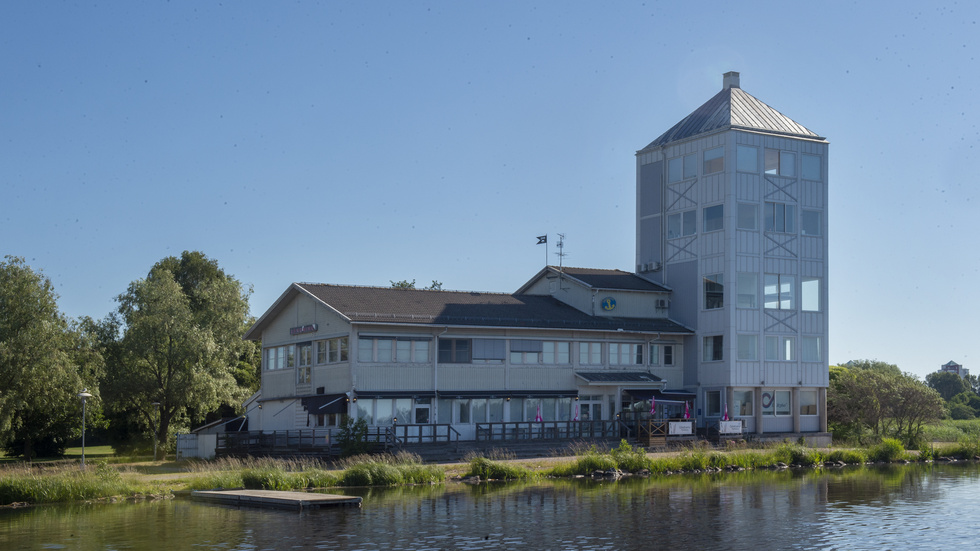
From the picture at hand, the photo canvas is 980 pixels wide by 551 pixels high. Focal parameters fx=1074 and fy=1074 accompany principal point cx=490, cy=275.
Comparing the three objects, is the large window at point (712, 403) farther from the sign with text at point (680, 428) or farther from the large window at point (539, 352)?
the large window at point (539, 352)

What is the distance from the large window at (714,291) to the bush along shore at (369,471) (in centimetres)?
1040

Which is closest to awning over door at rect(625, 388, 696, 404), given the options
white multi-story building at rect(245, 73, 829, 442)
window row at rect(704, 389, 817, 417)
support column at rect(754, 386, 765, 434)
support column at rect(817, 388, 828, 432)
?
white multi-story building at rect(245, 73, 829, 442)

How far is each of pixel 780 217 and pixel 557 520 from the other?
36.3m

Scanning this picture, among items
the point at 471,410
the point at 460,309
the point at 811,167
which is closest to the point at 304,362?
the point at 460,309

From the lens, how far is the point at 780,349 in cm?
5931

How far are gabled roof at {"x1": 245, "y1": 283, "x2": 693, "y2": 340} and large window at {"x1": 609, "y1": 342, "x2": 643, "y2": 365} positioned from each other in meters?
1.12

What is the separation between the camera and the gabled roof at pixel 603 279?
5884cm

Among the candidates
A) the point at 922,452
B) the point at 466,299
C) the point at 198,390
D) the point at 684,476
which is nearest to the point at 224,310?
the point at 198,390

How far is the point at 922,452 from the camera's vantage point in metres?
52.3

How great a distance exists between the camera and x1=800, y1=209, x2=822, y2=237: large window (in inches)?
2359

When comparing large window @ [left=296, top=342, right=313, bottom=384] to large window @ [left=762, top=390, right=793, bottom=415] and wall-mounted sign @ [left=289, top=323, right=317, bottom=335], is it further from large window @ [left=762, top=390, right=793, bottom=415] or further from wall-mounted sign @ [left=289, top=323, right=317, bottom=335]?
large window @ [left=762, top=390, right=793, bottom=415]

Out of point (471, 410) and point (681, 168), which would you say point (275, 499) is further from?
point (681, 168)

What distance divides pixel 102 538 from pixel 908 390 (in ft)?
163

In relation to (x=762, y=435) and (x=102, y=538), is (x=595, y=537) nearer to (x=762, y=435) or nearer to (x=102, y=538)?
(x=102, y=538)
